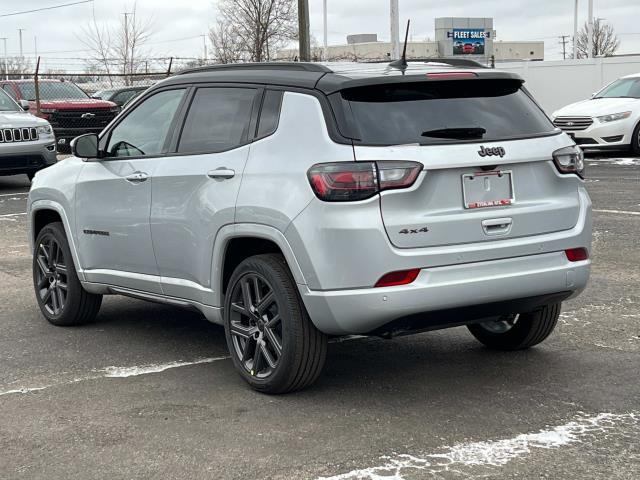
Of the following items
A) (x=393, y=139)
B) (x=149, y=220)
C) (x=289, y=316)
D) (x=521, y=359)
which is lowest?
(x=521, y=359)

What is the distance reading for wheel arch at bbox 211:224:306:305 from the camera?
490 cm

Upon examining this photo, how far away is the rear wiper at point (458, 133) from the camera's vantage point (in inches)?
193

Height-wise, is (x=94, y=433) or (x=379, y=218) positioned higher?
(x=379, y=218)

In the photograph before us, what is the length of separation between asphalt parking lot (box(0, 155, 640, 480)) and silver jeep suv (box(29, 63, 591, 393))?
0.33 m

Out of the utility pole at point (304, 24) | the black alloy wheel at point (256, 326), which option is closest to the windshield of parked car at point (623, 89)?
the utility pole at point (304, 24)

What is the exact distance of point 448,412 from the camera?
191 inches

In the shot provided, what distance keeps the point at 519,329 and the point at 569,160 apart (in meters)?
1.15

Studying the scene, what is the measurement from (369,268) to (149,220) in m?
1.80

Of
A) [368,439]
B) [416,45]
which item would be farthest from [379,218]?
[416,45]

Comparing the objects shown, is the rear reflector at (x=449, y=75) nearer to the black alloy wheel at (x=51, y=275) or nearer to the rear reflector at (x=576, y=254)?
the rear reflector at (x=576, y=254)

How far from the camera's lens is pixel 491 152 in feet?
16.1

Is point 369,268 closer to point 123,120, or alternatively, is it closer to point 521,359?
point 521,359

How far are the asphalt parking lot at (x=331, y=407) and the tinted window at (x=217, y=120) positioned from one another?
130 centimetres

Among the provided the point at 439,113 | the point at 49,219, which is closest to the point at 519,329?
the point at 439,113
